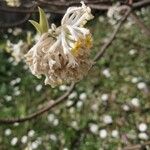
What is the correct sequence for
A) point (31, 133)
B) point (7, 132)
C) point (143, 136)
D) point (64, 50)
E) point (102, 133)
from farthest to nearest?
point (7, 132) → point (31, 133) → point (102, 133) → point (143, 136) → point (64, 50)

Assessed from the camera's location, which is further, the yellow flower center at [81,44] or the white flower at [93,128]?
the white flower at [93,128]

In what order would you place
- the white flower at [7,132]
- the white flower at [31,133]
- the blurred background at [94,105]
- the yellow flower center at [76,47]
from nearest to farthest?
the yellow flower center at [76,47] < the blurred background at [94,105] < the white flower at [31,133] < the white flower at [7,132]

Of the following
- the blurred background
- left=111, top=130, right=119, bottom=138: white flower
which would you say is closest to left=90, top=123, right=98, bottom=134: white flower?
the blurred background

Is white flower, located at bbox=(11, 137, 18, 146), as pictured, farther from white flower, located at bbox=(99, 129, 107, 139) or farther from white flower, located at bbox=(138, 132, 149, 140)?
white flower, located at bbox=(138, 132, 149, 140)

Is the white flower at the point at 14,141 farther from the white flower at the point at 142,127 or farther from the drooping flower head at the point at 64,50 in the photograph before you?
the drooping flower head at the point at 64,50

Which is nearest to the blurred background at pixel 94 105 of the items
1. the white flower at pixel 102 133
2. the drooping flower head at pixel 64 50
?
the white flower at pixel 102 133

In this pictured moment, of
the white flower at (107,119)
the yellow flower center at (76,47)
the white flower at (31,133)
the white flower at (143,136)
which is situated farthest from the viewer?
the white flower at (31,133)

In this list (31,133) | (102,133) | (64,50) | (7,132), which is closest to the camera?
(64,50)

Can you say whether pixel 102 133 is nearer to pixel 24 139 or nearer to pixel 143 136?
pixel 143 136

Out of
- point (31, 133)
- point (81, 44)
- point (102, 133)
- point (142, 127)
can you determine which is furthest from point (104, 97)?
point (81, 44)

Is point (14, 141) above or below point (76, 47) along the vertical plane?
below
